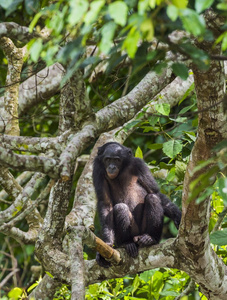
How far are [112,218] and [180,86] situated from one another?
3.06m

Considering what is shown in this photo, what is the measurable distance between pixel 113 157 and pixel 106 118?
105 centimetres

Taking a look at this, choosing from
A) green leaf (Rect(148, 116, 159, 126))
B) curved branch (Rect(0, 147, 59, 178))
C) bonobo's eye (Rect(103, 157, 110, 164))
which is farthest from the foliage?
curved branch (Rect(0, 147, 59, 178))

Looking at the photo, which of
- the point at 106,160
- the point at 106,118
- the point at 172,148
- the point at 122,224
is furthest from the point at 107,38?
the point at 106,160

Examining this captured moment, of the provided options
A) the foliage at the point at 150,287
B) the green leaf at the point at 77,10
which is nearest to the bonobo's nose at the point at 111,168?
the foliage at the point at 150,287

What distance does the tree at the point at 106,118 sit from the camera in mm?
2375

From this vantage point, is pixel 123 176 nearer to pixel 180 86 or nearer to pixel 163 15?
pixel 180 86

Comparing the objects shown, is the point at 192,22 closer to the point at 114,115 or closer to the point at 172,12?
the point at 172,12

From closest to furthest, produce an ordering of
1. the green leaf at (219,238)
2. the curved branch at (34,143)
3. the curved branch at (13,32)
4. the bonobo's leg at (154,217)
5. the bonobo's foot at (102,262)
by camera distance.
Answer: the green leaf at (219,238), the curved branch at (13,32), the curved branch at (34,143), the bonobo's foot at (102,262), the bonobo's leg at (154,217)

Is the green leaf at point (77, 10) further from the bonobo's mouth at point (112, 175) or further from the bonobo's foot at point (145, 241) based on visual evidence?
the bonobo's mouth at point (112, 175)

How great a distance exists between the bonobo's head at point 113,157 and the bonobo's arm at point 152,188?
213mm

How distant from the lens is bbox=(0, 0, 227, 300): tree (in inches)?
93.5

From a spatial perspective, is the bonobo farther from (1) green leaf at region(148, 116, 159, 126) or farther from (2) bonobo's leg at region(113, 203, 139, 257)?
(1) green leaf at region(148, 116, 159, 126)

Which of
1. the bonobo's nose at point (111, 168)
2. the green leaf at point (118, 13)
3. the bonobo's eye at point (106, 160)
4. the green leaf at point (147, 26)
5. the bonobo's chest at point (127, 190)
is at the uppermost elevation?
the green leaf at point (118, 13)

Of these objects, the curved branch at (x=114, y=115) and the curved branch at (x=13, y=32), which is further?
the curved branch at (x=13, y=32)
